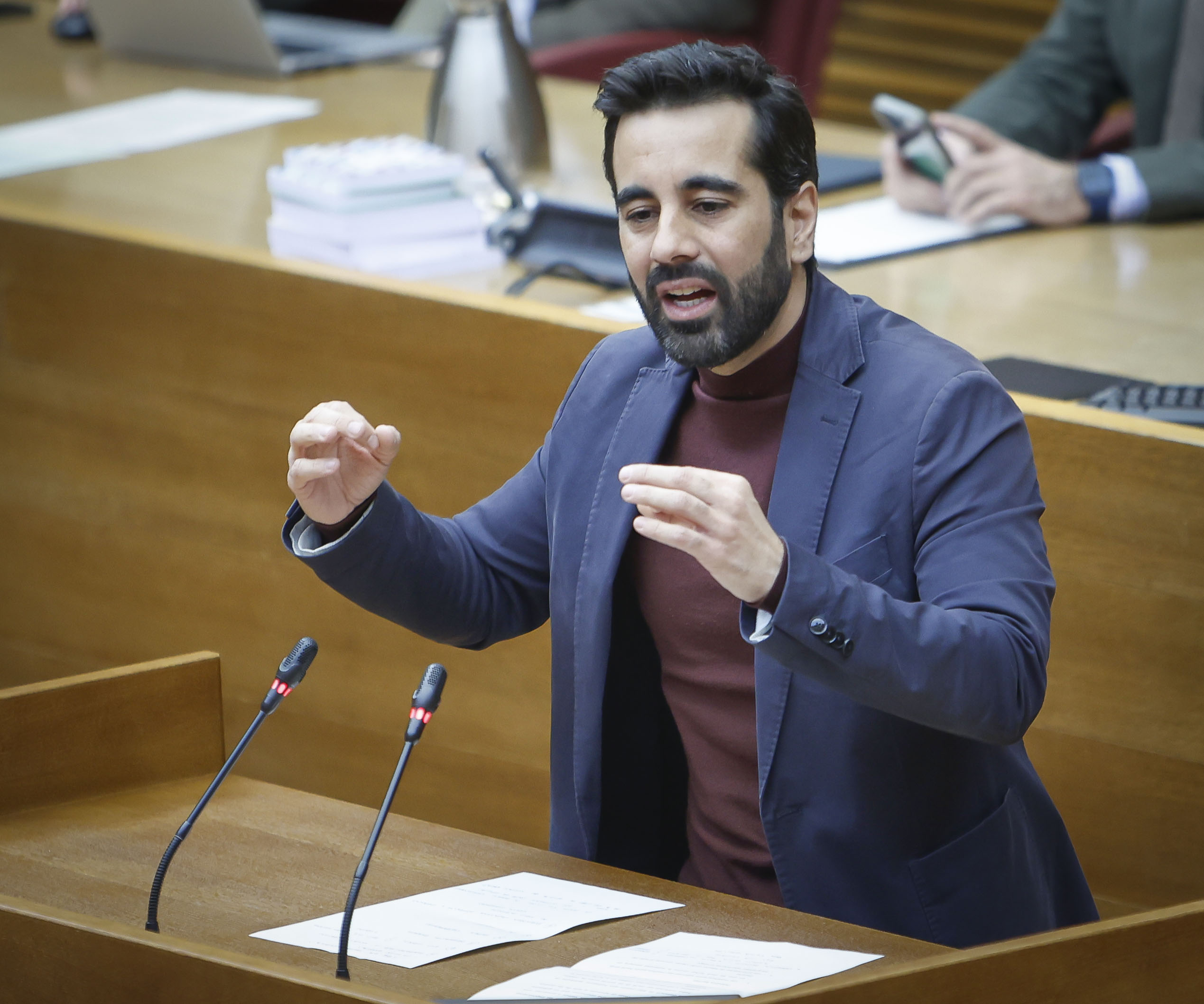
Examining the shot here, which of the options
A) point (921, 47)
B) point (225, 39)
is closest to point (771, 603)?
point (225, 39)

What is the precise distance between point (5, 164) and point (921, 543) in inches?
75.7

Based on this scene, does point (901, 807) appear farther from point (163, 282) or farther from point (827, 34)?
point (827, 34)

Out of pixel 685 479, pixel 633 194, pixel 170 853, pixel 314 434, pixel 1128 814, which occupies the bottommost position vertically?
pixel 1128 814

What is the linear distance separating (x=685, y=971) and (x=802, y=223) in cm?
67

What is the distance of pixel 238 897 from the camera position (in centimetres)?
127

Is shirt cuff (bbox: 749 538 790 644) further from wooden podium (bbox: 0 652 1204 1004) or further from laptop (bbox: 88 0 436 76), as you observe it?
laptop (bbox: 88 0 436 76)

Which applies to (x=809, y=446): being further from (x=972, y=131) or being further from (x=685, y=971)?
(x=972, y=131)

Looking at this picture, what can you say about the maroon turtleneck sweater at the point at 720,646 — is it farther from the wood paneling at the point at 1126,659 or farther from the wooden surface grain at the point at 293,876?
the wood paneling at the point at 1126,659

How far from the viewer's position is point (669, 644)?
4.86 ft

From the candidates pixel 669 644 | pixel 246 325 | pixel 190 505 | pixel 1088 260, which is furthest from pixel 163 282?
pixel 1088 260

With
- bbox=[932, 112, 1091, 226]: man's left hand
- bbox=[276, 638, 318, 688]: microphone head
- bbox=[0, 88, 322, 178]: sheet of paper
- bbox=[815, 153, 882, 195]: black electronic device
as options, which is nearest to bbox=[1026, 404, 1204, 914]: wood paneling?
bbox=[932, 112, 1091, 226]: man's left hand

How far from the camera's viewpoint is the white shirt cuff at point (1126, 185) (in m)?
2.46

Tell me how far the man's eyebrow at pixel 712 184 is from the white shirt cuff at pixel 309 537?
399mm

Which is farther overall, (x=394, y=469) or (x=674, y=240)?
(x=394, y=469)
